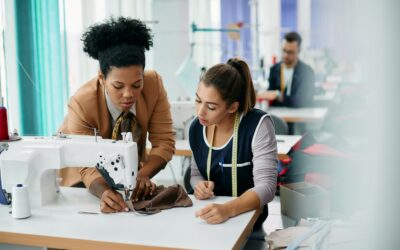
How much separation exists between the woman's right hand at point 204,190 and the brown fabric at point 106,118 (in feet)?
0.97

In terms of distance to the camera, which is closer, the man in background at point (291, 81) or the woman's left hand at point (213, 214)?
the woman's left hand at point (213, 214)

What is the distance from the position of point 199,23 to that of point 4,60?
3.86 metres

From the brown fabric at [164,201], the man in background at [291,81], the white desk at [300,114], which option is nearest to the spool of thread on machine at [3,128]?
the brown fabric at [164,201]

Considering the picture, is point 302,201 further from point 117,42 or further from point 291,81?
point 291,81

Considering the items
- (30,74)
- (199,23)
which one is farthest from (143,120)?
(199,23)

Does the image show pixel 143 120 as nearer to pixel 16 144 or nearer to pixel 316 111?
pixel 16 144

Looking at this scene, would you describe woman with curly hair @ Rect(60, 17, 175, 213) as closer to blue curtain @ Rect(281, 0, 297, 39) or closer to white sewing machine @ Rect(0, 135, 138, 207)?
white sewing machine @ Rect(0, 135, 138, 207)

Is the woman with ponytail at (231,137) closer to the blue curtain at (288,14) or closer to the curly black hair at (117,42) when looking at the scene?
the curly black hair at (117,42)

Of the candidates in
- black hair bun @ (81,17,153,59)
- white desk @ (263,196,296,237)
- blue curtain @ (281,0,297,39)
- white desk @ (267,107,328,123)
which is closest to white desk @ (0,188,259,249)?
white desk @ (263,196,296,237)

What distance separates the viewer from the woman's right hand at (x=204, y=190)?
4.71 ft

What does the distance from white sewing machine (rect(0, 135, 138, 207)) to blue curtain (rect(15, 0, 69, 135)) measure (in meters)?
0.90

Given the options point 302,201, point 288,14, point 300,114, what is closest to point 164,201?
point 302,201

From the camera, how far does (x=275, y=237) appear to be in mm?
1159

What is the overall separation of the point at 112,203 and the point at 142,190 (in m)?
→ 0.14
